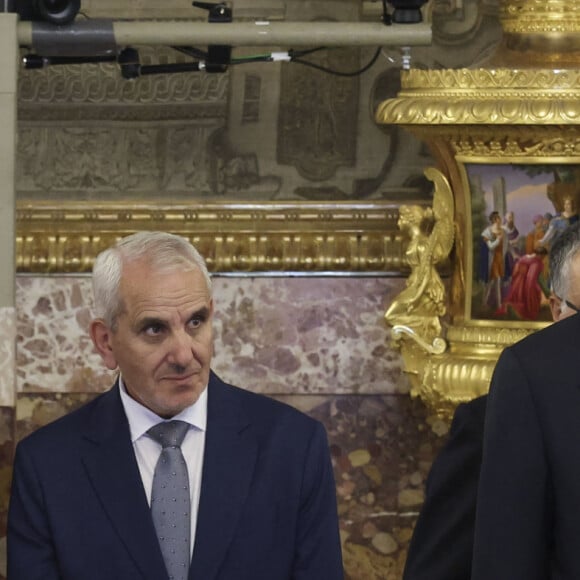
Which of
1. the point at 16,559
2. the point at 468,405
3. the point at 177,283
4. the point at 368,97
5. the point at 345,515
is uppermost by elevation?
the point at 368,97

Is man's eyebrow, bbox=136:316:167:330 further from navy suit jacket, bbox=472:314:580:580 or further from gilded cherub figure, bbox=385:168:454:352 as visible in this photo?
gilded cherub figure, bbox=385:168:454:352

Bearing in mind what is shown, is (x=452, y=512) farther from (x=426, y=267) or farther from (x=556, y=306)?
(x=426, y=267)

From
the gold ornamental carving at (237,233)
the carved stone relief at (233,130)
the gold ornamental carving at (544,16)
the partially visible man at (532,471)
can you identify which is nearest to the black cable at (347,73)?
the carved stone relief at (233,130)

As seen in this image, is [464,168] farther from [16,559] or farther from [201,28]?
[16,559]

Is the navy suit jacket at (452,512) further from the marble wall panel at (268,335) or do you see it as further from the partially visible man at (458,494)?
the marble wall panel at (268,335)

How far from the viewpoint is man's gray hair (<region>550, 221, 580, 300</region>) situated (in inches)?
131

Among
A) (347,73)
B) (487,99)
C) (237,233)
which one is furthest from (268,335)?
(487,99)

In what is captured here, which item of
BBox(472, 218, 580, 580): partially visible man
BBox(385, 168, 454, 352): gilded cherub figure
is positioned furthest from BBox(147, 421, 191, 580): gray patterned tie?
BBox(385, 168, 454, 352): gilded cherub figure

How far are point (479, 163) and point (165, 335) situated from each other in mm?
1832

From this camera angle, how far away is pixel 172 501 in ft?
10.5

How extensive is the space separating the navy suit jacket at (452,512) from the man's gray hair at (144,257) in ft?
2.16

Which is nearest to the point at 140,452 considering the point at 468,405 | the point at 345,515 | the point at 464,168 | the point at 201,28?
the point at 468,405

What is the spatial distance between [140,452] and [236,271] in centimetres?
208

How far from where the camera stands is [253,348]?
210 inches
